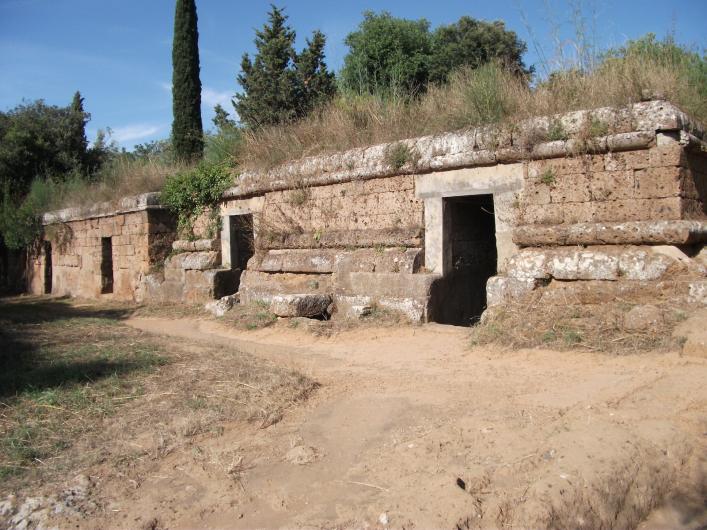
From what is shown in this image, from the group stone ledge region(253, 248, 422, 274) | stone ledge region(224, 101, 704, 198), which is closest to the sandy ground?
stone ledge region(224, 101, 704, 198)

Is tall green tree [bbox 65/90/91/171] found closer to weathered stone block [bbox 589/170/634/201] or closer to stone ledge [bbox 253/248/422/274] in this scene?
stone ledge [bbox 253/248/422/274]

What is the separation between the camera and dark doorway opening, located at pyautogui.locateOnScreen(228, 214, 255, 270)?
34.1 feet

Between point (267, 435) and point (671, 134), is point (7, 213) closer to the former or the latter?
point (267, 435)

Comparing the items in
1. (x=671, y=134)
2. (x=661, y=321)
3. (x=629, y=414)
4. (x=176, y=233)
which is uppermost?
(x=671, y=134)

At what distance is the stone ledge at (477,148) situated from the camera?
18.4 feet

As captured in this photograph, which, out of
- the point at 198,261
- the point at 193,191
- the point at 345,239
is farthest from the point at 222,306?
the point at 193,191

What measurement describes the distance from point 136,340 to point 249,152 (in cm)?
462

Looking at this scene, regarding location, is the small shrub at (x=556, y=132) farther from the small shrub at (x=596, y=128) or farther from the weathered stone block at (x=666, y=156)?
the weathered stone block at (x=666, y=156)

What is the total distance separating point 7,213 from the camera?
1541 cm

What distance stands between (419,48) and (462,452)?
21193 millimetres

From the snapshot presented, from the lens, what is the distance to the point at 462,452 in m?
3.20

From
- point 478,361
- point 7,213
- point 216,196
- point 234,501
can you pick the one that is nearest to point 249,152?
point 216,196

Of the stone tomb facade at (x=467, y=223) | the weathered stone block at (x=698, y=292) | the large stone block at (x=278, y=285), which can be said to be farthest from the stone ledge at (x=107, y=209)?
the weathered stone block at (x=698, y=292)

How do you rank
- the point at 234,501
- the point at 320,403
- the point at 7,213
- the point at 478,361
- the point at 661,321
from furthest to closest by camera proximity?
the point at 7,213, the point at 478,361, the point at 661,321, the point at 320,403, the point at 234,501
